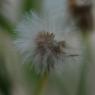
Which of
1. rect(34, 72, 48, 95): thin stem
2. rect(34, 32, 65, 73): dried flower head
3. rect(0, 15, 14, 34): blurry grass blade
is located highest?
rect(0, 15, 14, 34): blurry grass blade

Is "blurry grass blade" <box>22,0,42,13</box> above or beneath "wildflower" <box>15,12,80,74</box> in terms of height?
above

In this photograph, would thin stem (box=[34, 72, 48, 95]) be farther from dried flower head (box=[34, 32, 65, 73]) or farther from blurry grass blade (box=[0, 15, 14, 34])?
blurry grass blade (box=[0, 15, 14, 34])

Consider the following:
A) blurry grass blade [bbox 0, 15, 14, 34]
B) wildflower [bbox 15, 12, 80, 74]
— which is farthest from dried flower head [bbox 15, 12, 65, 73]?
blurry grass blade [bbox 0, 15, 14, 34]

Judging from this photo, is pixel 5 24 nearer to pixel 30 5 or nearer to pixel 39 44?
pixel 30 5

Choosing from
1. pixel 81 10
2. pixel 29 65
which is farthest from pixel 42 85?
pixel 81 10

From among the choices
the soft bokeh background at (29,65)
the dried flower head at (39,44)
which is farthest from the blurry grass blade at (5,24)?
the dried flower head at (39,44)

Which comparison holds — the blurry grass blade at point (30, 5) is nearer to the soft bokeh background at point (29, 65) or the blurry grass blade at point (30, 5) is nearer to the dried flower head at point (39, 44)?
the soft bokeh background at point (29, 65)

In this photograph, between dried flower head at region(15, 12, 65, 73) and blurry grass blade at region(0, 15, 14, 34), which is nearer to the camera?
dried flower head at region(15, 12, 65, 73)
